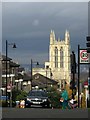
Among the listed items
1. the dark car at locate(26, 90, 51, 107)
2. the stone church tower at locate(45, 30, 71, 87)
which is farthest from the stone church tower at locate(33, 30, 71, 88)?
the dark car at locate(26, 90, 51, 107)

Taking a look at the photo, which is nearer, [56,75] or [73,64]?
[73,64]

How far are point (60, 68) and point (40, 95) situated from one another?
475 feet

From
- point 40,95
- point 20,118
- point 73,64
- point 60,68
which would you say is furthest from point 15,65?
point 20,118

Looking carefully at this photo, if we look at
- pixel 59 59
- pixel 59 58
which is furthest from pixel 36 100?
pixel 59 59

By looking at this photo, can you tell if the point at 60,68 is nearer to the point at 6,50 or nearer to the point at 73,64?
the point at 6,50

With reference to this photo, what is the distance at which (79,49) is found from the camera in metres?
35.0

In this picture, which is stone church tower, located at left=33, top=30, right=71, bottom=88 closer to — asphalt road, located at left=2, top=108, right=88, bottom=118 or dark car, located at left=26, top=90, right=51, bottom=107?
dark car, located at left=26, top=90, right=51, bottom=107

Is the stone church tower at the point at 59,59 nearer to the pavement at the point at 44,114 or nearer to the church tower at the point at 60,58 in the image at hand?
the church tower at the point at 60,58

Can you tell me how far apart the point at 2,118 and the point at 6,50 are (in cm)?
2842

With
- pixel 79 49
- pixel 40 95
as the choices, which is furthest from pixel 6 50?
pixel 79 49

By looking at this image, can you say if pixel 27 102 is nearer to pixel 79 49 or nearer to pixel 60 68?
pixel 79 49

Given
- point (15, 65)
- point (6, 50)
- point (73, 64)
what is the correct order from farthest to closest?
point (15, 65), point (6, 50), point (73, 64)

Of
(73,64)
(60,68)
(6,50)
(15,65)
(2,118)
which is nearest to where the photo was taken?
(2,118)

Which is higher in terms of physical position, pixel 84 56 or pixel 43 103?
pixel 84 56
